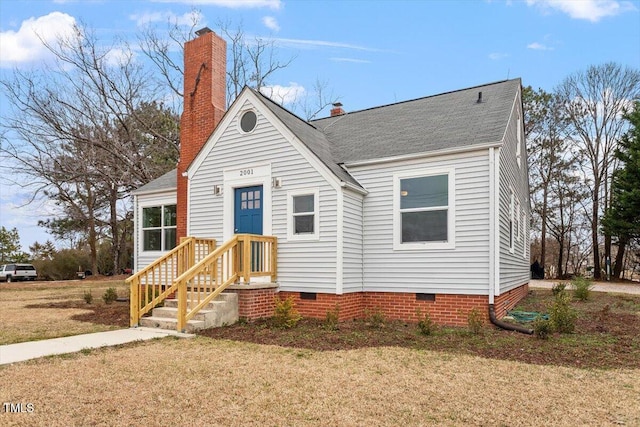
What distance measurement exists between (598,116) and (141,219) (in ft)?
94.5

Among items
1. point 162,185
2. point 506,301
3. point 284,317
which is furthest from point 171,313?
point 506,301

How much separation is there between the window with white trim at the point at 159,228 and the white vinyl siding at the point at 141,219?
0.35 ft

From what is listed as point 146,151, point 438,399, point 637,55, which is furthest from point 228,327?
point 637,55

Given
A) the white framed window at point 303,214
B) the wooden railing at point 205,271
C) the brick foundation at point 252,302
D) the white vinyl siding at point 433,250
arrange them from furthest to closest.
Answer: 1. the white framed window at point 303,214
2. the brick foundation at point 252,302
3. the white vinyl siding at point 433,250
4. the wooden railing at point 205,271

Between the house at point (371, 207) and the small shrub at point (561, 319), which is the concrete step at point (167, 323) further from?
the small shrub at point (561, 319)

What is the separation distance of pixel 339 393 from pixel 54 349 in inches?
184

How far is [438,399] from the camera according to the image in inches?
171

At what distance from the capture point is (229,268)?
966cm

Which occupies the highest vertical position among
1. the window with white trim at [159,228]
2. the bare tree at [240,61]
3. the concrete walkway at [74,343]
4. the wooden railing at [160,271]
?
the bare tree at [240,61]

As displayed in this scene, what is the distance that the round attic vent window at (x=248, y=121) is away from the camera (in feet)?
34.9

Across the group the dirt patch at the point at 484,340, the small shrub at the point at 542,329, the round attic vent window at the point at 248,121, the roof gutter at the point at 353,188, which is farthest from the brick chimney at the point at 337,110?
the small shrub at the point at 542,329

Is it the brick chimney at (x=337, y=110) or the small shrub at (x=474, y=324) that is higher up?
the brick chimney at (x=337, y=110)

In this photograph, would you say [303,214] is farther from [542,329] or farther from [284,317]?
[542,329]

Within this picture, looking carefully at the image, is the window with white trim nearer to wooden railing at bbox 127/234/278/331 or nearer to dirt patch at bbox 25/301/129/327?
dirt patch at bbox 25/301/129/327
